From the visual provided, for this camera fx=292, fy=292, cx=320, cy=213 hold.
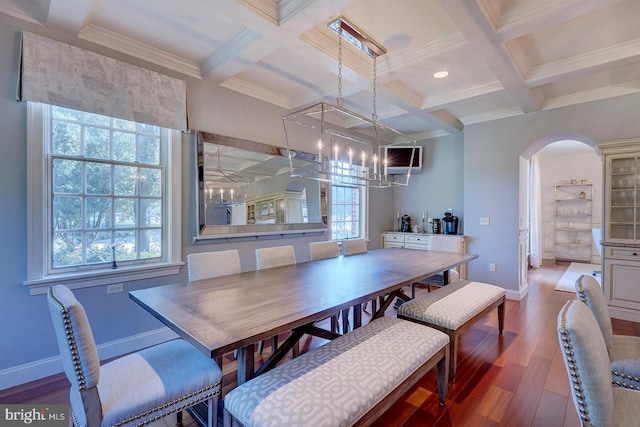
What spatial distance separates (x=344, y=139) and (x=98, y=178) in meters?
3.22

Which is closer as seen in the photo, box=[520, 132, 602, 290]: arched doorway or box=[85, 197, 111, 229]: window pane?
box=[85, 197, 111, 229]: window pane

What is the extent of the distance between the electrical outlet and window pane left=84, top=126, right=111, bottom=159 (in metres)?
1.11

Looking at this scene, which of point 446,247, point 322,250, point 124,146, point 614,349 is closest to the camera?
point 614,349

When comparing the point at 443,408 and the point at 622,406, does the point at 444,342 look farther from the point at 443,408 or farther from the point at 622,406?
the point at 622,406

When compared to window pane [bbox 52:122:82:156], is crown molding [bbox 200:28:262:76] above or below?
above

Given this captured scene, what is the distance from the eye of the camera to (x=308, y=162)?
414cm

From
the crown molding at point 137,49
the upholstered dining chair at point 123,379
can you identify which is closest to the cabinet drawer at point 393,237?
the crown molding at point 137,49

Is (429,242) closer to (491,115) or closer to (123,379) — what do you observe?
(491,115)

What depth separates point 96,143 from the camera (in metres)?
2.49

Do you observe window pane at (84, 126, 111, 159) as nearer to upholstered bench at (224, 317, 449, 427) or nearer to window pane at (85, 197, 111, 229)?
window pane at (85, 197, 111, 229)

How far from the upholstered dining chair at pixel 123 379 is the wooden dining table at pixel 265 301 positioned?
0.75 feet

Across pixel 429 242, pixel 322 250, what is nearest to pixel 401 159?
pixel 429 242

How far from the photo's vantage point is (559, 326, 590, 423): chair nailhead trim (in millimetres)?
1038

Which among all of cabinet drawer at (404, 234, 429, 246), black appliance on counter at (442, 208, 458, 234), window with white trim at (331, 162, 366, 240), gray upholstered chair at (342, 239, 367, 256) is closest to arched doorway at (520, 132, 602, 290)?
black appliance on counter at (442, 208, 458, 234)
